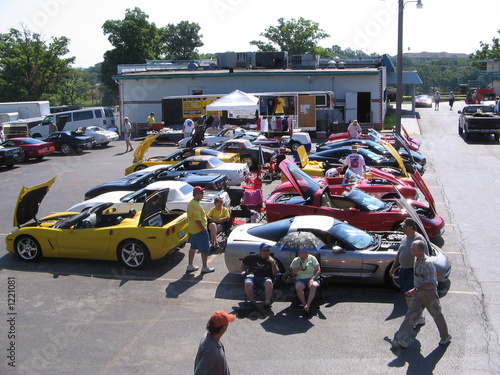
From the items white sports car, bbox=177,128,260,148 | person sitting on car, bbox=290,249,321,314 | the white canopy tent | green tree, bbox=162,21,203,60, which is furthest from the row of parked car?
green tree, bbox=162,21,203,60

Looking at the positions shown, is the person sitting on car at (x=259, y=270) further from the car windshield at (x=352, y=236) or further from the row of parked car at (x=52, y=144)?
the row of parked car at (x=52, y=144)

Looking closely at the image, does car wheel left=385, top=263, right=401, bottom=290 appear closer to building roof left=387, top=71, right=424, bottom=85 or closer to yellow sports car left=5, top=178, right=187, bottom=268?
yellow sports car left=5, top=178, right=187, bottom=268

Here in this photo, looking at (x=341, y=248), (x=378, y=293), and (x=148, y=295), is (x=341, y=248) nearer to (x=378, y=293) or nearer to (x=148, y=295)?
(x=378, y=293)

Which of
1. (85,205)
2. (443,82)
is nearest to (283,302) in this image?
(85,205)

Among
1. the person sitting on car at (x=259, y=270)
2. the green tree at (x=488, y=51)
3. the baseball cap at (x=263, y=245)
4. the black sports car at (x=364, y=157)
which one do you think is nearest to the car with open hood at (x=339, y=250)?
the baseball cap at (x=263, y=245)

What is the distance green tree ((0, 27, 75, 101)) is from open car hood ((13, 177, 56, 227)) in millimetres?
43059

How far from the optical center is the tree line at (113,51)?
4978cm

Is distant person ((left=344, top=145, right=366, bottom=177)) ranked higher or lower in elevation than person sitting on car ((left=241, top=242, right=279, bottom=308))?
higher

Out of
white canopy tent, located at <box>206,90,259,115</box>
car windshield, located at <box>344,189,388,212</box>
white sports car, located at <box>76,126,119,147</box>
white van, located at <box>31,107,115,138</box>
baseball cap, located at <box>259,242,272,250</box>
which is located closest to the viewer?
baseball cap, located at <box>259,242,272,250</box>

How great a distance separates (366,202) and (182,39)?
70490 millimetres

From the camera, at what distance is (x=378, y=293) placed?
8.48 metres

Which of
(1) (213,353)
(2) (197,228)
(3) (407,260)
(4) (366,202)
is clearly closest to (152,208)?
(2) (197,228)

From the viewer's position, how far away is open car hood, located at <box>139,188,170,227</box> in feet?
32.4

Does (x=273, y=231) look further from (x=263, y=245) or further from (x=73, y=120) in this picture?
(x=73, y=120)
